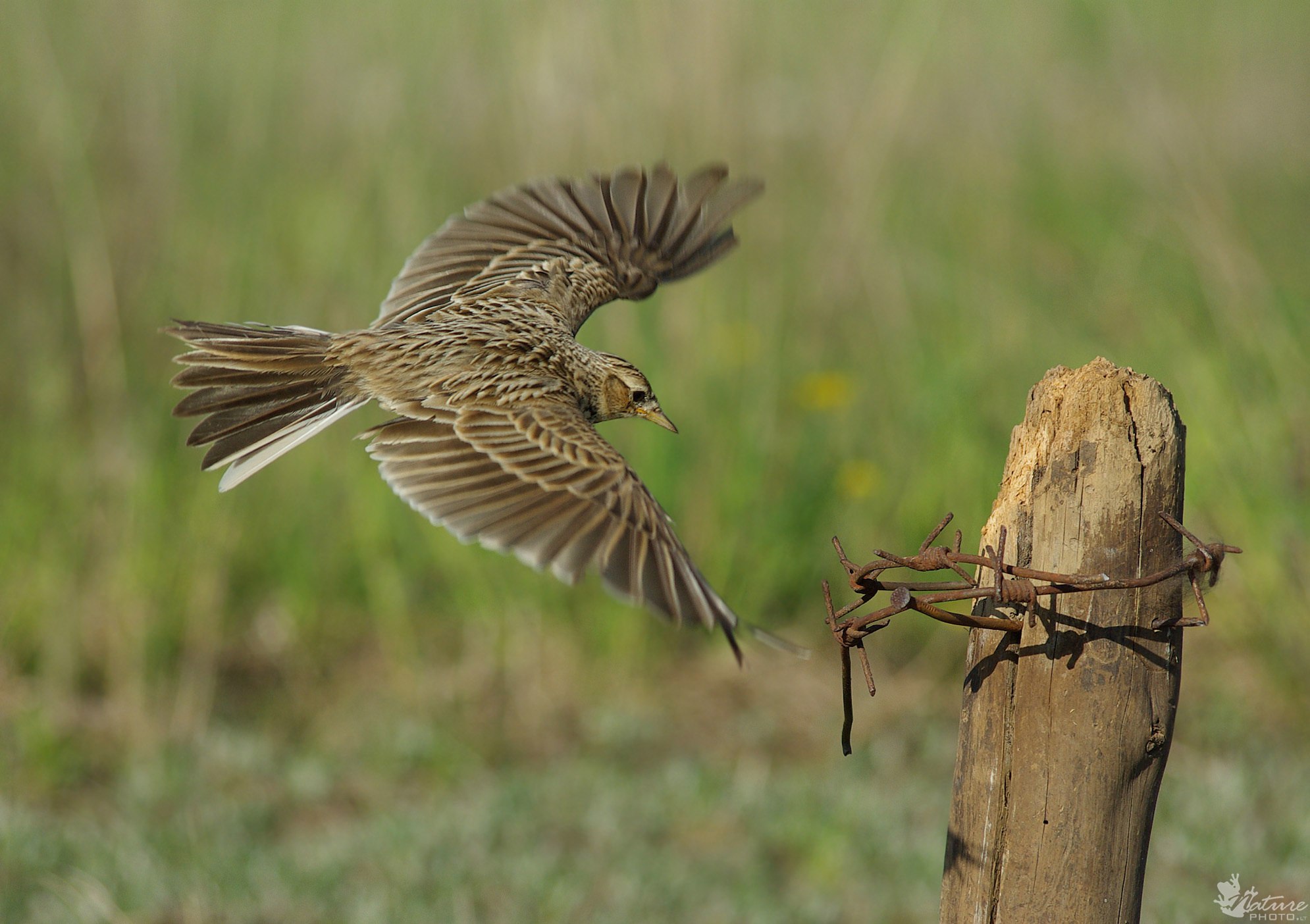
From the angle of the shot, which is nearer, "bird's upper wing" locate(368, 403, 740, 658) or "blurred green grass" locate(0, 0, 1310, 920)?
"bird's upper wing" locate(368, 403, 740, 658)

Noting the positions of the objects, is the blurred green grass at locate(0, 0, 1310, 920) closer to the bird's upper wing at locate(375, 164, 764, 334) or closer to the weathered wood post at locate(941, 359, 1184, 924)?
the bird's upper wing at locate(375, 164, 764, 334)

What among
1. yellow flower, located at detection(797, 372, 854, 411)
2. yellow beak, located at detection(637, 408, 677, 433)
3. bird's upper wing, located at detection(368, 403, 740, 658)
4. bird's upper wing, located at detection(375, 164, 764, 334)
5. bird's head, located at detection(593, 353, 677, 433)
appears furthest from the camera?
yellow flower, located at detection(797, 372, 854, 411)

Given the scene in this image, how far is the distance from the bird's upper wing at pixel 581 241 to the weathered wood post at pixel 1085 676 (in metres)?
2.20

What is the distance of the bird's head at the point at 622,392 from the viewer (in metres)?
3.64

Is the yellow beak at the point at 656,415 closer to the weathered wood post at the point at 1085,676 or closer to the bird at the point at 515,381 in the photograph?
the bird at the point at 515,381

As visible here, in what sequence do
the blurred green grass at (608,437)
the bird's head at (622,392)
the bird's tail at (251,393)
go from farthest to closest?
the blurred green grass at (608,437) < the bird's head at (622,392) < the bird's tail at (251,393)

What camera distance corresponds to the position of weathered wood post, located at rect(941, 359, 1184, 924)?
6.54ft

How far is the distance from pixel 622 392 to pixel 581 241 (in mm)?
1081

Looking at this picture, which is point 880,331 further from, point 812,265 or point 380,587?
point 380,587

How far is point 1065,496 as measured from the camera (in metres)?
2.01

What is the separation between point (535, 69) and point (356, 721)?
290 cm

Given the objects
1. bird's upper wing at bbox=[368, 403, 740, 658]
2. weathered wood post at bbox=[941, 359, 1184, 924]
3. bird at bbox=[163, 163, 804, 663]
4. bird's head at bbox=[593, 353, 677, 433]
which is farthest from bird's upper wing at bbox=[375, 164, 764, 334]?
weathered wood post at bbox=[941, 359, 1184, 924]

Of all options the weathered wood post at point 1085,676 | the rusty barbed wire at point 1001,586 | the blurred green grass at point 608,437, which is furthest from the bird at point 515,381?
the blurred green grass at point 608,437

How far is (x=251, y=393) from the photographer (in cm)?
345
